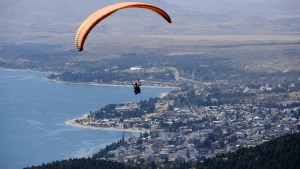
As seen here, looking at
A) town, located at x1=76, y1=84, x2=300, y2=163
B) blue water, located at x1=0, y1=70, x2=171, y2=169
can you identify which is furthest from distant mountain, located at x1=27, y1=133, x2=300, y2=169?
blue water, located at x1=0, y1=70, x2=171, y2=169

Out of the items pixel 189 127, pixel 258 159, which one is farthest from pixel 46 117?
pixel 258 159

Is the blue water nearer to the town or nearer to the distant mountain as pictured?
the town

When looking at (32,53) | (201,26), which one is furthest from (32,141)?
(201,26)

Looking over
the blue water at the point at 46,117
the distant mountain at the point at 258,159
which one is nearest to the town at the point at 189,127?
the blue water at the point at 46,117

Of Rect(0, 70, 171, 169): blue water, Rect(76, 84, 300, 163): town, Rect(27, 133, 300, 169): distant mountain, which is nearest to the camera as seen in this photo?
Rect(27, 133, 300, 169): distant mountain

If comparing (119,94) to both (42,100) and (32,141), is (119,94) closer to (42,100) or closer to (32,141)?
(42,100)

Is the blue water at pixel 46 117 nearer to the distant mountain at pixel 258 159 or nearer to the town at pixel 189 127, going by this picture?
the town at pixel 189 127

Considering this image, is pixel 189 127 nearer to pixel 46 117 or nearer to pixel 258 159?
pixel 46 117
